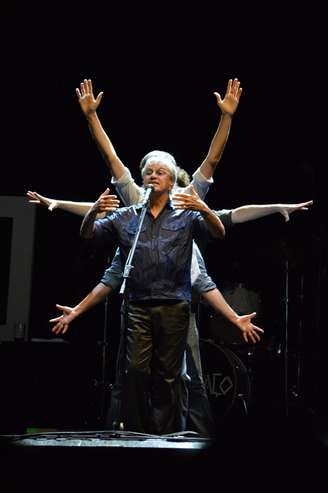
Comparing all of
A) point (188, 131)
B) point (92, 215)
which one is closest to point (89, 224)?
point (92, 215)

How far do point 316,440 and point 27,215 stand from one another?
5235mm

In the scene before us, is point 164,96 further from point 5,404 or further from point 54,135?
point 5,404

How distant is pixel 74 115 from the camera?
216 inches

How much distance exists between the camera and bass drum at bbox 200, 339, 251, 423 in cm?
514

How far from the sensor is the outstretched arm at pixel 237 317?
10.5 feet

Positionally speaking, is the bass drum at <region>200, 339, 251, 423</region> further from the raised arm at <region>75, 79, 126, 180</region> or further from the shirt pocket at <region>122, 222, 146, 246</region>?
the shirt pocket at <region>122, 222, 146, 246</region>

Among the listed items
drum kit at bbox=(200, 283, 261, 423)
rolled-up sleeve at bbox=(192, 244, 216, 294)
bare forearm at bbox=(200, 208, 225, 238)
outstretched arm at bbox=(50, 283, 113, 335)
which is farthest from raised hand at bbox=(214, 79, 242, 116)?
drum kit at bbox=(200, 283, 261, 423)

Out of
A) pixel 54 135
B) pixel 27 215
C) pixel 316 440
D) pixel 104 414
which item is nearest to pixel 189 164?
pixel 54 135

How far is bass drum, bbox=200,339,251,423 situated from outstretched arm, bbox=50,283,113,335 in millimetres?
2118

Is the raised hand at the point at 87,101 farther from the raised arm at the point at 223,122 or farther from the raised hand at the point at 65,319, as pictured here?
the raised hand at the point at 65,319

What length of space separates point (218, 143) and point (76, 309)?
1.16m

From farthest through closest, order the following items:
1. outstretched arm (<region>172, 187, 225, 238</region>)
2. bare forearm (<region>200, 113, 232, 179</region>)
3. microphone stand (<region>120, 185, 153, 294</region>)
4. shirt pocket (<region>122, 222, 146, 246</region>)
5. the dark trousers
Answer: bare forearm (<region>200, 113, 232, 179</region>) < shirt pocket (<region>122, 222, 146, 246</region>) < the dark trousers < outstretched arm (<region>172, 187, 225, 238</region>) < microphone stand (<region>120, 185, 153, 294</region>)

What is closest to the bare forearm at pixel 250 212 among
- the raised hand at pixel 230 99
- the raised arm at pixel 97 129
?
the raised hand at pixel 230 99

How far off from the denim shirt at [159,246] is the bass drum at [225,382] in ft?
7.25
